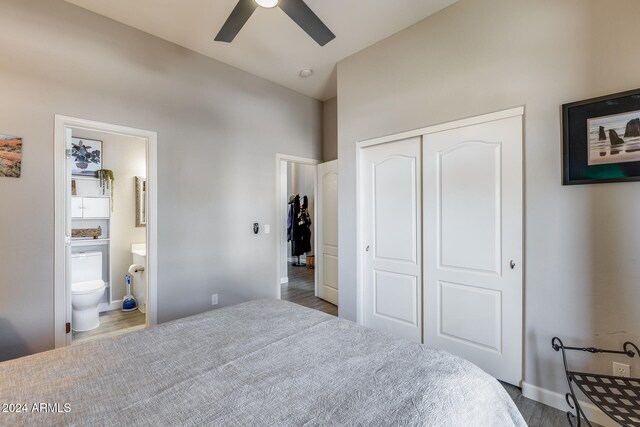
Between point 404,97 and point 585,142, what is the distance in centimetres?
135

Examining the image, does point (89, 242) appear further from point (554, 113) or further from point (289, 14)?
point (554, 113)

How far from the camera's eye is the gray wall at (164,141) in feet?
6.81

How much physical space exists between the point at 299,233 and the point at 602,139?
4588mm

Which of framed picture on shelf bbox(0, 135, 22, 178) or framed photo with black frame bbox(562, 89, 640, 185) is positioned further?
framed picture on shelf bbox(0, 135, 22, 178)

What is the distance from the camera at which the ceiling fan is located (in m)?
1.63

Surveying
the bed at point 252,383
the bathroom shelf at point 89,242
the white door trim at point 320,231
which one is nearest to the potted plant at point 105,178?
the bathroom shelf at point 89,242

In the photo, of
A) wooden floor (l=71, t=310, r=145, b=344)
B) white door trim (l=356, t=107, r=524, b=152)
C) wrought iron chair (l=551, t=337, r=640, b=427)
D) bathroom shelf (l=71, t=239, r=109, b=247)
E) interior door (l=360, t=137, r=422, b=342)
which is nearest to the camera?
wrought iron chair (l=551, t=337, r=640, b=427)

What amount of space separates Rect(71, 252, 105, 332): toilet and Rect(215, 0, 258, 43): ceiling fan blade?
282cm

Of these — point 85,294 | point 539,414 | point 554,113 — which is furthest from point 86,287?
point 554,113

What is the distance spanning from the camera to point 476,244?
218cm

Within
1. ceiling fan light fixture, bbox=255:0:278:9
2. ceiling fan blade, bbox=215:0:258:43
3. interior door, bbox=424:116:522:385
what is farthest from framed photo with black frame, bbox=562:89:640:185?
ceiling fan blade, bbox=215:0:258:43

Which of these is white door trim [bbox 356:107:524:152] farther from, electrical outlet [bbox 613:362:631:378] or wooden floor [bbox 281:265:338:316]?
wooden floor [bbox 281:265:338:316]

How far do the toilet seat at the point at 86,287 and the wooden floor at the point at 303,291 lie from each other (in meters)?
2.16

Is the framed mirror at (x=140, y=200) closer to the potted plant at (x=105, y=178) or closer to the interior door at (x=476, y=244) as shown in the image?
the potted plant at (x=105, y=178)
